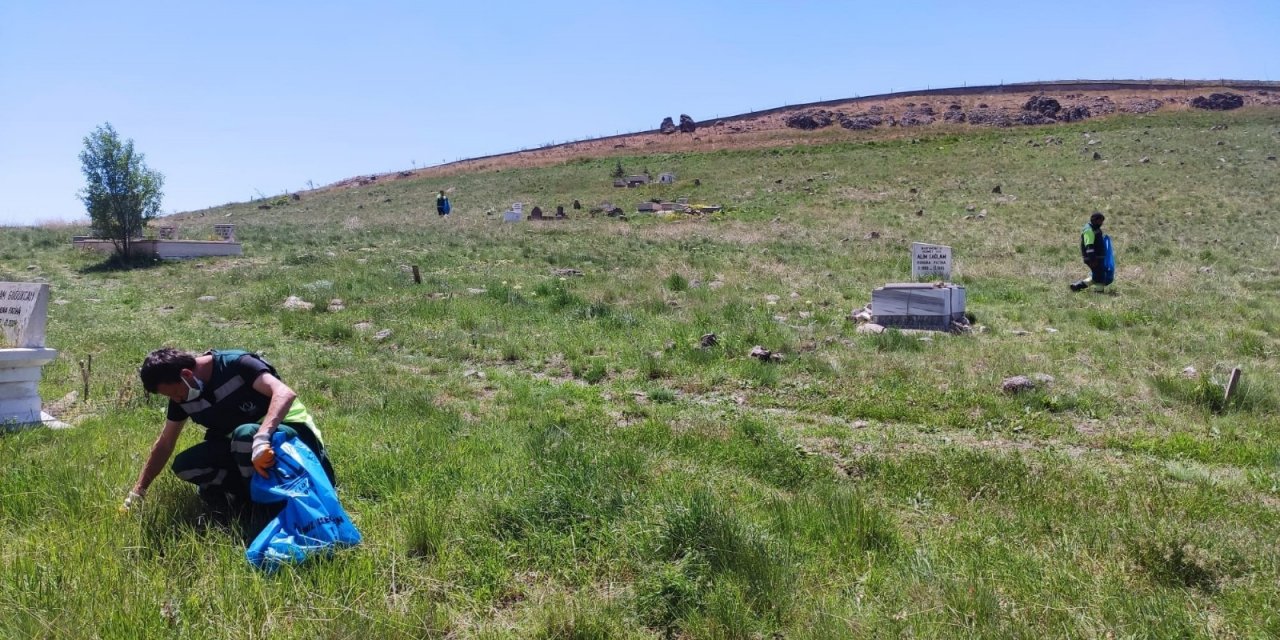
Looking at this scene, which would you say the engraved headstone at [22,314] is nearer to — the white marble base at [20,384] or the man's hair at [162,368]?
the white marble base at [20,384]

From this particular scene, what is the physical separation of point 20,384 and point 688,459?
5.31 metres

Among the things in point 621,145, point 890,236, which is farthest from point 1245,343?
point 621,145

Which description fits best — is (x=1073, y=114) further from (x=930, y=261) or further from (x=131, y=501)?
(x=131, y=501)

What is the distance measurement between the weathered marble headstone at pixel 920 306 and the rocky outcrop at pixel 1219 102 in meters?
58.3

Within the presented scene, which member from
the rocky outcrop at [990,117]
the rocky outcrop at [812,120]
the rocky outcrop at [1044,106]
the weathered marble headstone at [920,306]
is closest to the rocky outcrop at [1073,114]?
the rocky outcrop at [1044,106]

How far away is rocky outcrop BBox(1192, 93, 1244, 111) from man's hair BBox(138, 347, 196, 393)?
2669 inches

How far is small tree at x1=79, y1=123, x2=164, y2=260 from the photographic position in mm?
19625

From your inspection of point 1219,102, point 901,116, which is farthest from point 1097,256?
point 1219,102

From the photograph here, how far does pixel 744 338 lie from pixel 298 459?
6.72m

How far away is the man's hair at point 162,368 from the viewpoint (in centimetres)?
392

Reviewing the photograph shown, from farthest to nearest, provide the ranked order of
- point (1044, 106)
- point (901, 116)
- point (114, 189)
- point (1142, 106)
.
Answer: point (901, 116) < point (1044, 106) < point (1142, 106) < point (114, 189)

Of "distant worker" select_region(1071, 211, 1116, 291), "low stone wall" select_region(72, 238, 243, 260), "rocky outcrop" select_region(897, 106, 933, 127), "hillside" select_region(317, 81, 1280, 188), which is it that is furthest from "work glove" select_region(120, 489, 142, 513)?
"rocky outcrop" select_region(897, 106, 933, 127)

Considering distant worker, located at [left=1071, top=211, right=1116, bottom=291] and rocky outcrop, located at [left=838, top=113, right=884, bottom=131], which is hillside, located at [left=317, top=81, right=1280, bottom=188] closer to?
rocky outcrop, located at [left=838, top=113, right=884, bottom=131]

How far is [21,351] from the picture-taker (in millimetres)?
6047
